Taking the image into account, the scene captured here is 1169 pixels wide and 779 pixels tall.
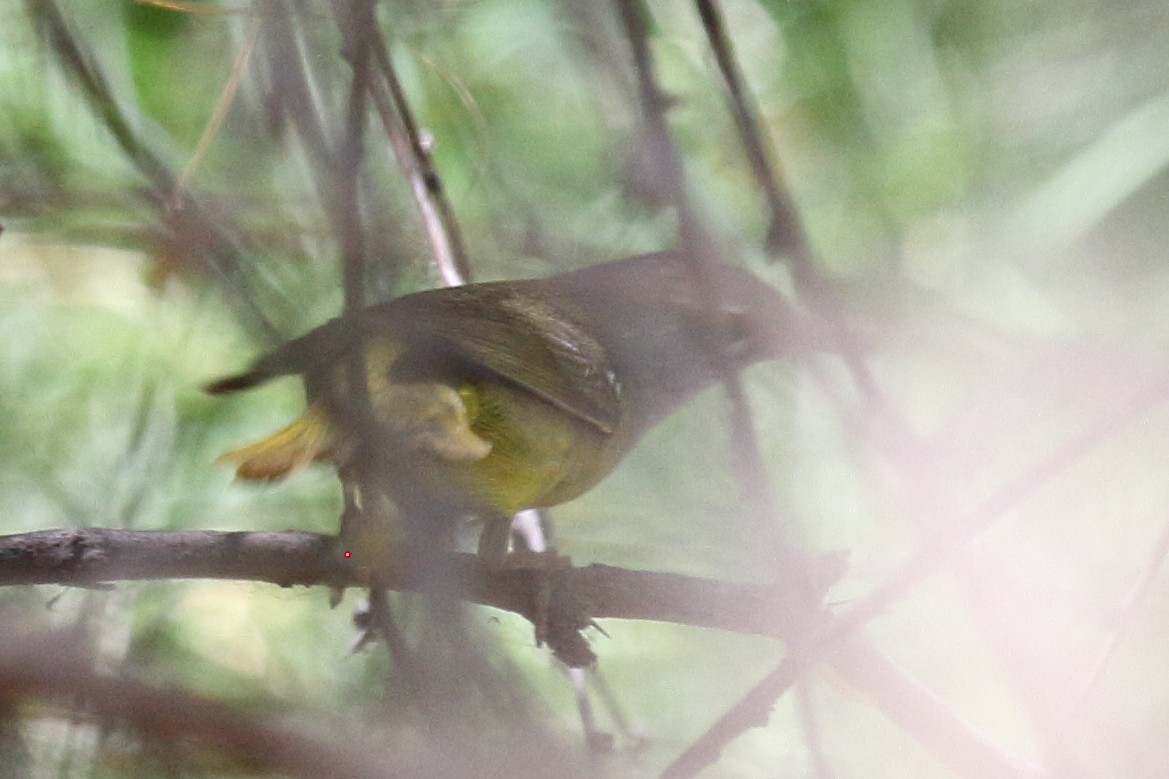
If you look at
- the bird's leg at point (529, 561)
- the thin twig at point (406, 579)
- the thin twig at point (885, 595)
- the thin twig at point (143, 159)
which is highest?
the thin twig at point (143, 159)

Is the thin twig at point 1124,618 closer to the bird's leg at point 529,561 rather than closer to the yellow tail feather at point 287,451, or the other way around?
the bird's leg at point 529,561

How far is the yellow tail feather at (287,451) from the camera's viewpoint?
5.72 feet

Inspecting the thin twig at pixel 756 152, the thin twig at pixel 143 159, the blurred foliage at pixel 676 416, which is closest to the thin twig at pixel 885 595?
the blurred foliage at pixel 676 416

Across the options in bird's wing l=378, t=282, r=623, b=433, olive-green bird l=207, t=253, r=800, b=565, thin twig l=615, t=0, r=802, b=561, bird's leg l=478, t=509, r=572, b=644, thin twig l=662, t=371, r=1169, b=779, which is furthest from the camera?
bird's wing l=378, t=282, r=623, b=433

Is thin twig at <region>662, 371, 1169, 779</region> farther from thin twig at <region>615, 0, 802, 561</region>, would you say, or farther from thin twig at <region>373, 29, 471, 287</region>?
thin twig at <region>373, 29, 471, 287</region>

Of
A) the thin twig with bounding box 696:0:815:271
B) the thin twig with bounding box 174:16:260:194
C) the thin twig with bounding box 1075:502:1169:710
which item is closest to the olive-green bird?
the thin twig with bounding box 696:0:815:271

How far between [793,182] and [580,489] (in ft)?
2.57

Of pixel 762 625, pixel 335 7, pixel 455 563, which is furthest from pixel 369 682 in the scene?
pixel 335 7

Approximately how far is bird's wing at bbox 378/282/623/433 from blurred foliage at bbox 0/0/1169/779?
0.11 metres

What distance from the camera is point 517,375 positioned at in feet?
7.22

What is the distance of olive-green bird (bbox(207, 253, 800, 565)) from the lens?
1.72m

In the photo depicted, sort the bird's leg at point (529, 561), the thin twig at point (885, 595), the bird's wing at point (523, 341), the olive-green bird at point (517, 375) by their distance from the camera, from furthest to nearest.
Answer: the bird's wing at point (523, 341) → the bird's leg at point (529, 561) → the olive-green bird at point (517, 375) → the thin twig at point (885, 595)

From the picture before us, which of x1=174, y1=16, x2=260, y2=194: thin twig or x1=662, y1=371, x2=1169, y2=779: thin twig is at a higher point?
x1=174, y1=16, x2=260, y2=194: thin twig

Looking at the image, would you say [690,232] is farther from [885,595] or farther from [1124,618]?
[1124,618]
